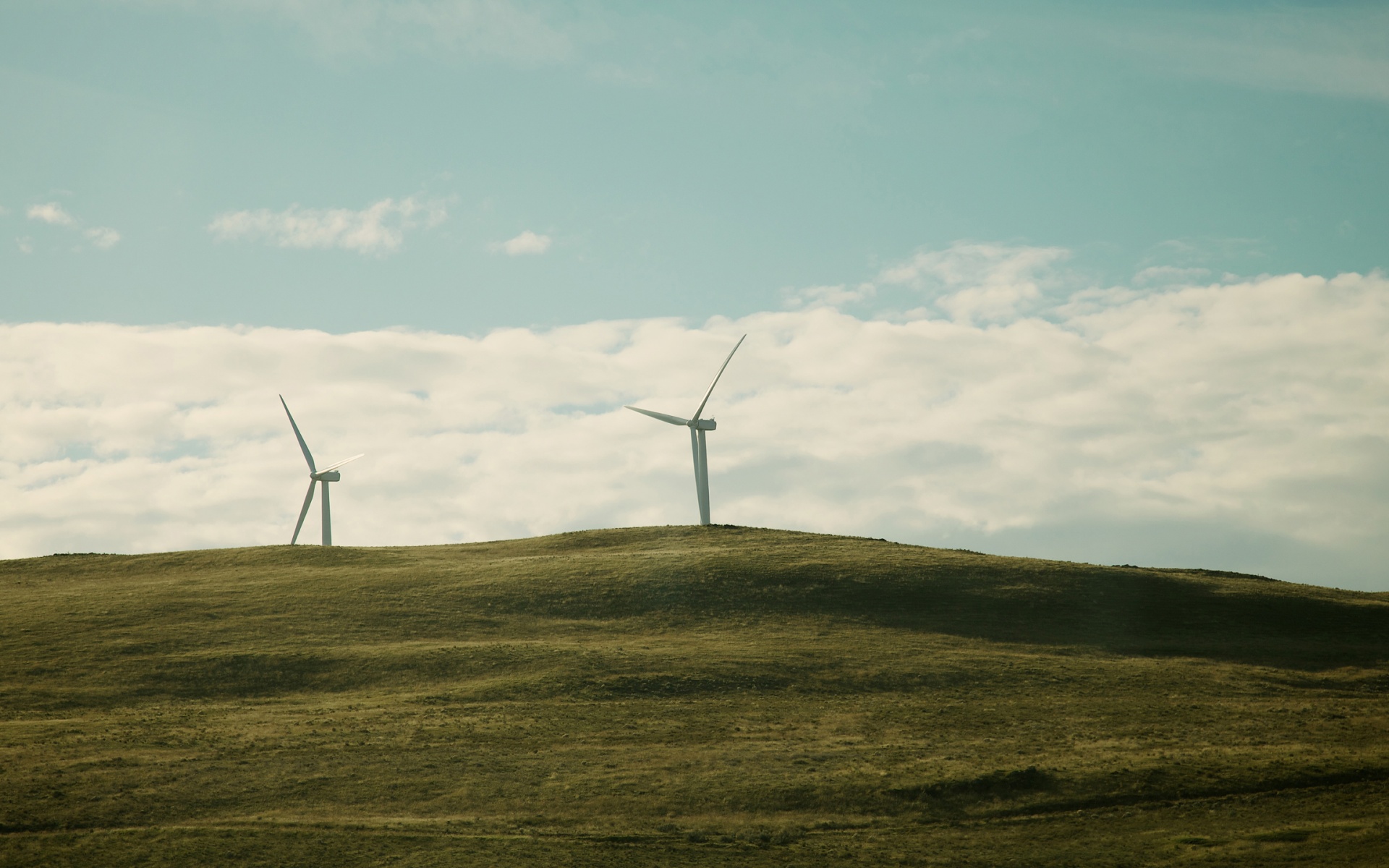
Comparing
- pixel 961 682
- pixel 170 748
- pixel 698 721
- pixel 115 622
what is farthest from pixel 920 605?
pixel 115 622

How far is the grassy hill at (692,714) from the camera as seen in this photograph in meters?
32.0

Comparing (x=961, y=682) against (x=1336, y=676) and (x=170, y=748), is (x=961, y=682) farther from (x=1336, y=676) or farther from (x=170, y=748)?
(x=170, y=748)

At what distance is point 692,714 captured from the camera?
141 feet

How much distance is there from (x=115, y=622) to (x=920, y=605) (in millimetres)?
42350

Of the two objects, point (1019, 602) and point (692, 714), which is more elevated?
point (1019, 602)

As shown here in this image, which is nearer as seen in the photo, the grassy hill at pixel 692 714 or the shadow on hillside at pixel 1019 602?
the grassy hill at pixel 692 714

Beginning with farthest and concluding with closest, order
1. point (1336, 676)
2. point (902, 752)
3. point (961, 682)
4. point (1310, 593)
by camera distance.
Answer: point (1310, 593) < point (1336, 676) < point (961, 682) < point (902, 752)

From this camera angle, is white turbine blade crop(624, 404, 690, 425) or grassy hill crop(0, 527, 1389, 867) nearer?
grassy hill crop(0, 527, 1389, 867)

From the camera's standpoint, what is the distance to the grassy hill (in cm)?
3203

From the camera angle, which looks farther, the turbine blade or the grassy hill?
the turbine blade

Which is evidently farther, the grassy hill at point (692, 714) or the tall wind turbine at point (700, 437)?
the tall wind turbine at point (700, 437)

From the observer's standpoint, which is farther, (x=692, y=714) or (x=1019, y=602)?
(x=1019, y=602)

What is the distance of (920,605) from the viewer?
60719 millimetres

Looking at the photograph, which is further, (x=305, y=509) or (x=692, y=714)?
(x=305, y=509)
